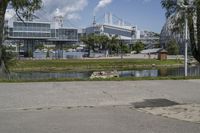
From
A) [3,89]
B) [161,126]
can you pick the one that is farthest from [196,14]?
[3,89]

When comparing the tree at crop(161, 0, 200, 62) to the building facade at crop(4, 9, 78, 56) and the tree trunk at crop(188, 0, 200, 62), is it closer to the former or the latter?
the tree trunk at crop(188, 0, 200, 62)

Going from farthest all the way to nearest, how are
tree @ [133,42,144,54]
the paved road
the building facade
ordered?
tree @ [133,42,144,54], the building facade, the paved road

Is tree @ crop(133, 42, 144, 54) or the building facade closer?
the building facade

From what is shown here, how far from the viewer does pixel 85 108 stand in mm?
13883

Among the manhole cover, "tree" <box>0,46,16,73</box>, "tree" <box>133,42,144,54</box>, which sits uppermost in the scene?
"tree" <box>133,42,144,54</box>

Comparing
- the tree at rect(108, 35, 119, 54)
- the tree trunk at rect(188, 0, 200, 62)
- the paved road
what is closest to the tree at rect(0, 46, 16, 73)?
the paved road

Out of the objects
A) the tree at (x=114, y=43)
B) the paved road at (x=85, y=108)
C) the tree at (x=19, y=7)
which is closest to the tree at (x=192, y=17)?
the paved road at (x=85, y=108)

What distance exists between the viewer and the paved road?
10.1 meters

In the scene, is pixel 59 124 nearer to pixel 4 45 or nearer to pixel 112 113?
pixel 112 113

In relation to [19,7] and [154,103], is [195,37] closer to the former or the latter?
[154,103]

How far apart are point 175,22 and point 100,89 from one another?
22.3ft

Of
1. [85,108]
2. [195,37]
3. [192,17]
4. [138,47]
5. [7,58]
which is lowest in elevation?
[85,108]

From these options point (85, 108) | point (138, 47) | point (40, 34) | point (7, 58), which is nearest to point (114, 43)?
point (138, 47)

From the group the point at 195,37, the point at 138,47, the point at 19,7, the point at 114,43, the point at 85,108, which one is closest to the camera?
the point at 195,37
